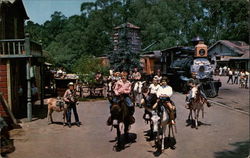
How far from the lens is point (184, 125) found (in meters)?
9.68

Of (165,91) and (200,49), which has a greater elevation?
(200,49)

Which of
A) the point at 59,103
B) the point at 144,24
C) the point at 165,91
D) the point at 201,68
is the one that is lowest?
the point at 59,103

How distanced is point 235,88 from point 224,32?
4.98 meters

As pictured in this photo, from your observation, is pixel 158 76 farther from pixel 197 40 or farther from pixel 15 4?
pixel 15 4

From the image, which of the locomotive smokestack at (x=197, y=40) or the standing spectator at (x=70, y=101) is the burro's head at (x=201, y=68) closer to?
the locomotive smokestack at (x=197, y=40)

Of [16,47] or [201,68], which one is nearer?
[201,68]

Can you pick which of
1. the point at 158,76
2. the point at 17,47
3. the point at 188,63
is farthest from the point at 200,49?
the point at 17,47

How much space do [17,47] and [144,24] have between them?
245 inches

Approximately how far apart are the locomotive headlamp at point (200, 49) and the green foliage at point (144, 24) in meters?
0.22

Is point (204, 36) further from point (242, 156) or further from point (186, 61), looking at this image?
point (242, 156)

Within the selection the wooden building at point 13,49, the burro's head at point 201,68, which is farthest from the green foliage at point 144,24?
the wooden building at point 13,49

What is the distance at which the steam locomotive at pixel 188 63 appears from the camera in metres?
7.10

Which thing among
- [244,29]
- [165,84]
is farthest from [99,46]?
[244,29]

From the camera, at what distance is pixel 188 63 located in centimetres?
714
